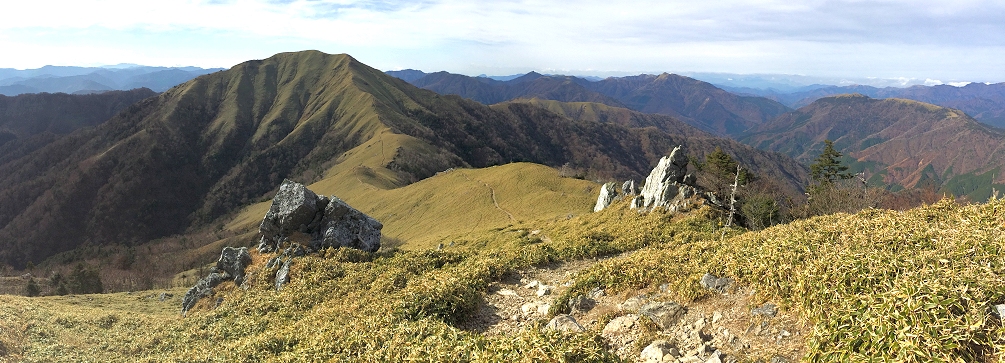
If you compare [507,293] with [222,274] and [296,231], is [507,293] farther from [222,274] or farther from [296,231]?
[222,274]

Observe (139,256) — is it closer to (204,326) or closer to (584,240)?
(204,326)

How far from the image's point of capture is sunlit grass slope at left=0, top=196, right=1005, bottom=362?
6.95m

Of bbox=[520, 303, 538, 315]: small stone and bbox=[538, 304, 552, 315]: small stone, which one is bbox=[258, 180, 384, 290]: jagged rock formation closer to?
bbox=[520, 303, 538, 315]: small stone

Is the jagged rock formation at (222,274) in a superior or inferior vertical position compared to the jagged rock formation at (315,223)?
inferior

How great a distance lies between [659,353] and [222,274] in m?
29.4

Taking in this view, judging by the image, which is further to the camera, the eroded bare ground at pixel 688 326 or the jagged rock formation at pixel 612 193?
the jagged rock formation at pixel 612 193

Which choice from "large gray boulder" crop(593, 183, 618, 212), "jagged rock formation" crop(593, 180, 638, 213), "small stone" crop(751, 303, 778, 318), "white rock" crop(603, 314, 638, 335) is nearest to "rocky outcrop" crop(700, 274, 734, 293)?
"small stone" crop(751, 303, 778, 318)

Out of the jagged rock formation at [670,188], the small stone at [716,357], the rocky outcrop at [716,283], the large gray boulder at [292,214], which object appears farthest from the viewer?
the jagged rock formation at [670,188]

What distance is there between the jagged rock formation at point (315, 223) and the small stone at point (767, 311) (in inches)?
1033

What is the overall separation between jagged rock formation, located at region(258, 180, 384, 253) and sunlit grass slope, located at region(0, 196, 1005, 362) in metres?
4.89

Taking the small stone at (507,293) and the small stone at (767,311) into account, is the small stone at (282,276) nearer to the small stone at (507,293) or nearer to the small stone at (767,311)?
the small stone at (507,293)

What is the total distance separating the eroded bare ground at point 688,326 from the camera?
8641 millimetres

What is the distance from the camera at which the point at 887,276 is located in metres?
8.27

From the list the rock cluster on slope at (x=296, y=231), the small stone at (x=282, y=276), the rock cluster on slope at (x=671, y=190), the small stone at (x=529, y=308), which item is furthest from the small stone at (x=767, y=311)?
the rock cluster on slope at (x=296, y=231)
